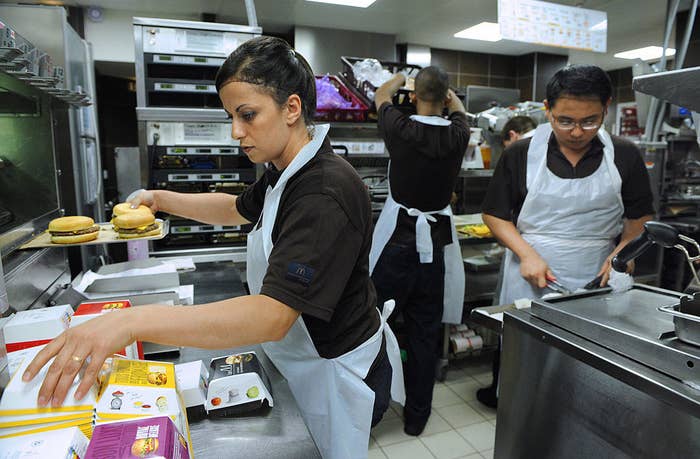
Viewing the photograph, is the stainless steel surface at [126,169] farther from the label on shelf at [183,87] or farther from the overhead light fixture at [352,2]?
the label on shelf at [183,87]

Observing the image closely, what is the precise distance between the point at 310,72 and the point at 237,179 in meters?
1.49

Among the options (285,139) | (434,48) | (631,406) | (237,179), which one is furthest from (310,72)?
(434,48)

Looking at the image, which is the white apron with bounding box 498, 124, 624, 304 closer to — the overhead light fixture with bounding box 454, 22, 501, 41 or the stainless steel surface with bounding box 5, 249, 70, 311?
the stainless steel surface with bounding box 5, 249, 70, 311

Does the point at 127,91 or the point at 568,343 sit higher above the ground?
the point at 127,91

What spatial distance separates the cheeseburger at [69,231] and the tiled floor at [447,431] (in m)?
1.71

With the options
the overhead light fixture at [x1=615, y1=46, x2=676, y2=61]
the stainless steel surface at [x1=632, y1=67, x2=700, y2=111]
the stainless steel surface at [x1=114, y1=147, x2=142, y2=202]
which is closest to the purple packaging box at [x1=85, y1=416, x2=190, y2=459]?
the stainless steel surface at [x1=632, y1=67, x2=700, y2=111]

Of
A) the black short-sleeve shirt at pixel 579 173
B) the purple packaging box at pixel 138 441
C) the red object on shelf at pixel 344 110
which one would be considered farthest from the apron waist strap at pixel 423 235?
the purple packaging box at pixel 138 441

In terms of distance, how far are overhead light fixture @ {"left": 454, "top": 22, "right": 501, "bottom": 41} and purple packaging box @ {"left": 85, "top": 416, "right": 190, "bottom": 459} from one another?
5.72m

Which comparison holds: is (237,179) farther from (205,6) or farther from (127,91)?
(127,91)

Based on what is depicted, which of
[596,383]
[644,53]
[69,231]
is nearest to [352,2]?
[69,231]

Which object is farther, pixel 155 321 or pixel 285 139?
pixel 285 139

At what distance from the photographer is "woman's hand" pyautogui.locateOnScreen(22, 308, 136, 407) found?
2.30ft

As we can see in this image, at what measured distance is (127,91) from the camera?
617cm

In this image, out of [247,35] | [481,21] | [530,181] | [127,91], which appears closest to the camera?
[530,181]
